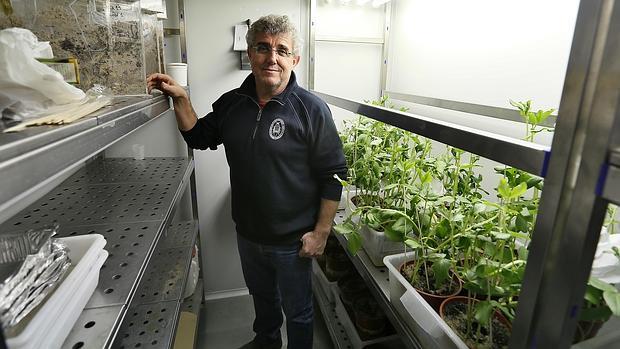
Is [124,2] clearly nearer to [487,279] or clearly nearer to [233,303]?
[487,279]

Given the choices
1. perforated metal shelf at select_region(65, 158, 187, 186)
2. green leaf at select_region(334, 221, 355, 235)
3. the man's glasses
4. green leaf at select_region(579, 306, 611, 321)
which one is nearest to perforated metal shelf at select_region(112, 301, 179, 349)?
perforated metal shelf at select_region(65, 158, 187, 186)

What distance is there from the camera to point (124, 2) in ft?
3.19

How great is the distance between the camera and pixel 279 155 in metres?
1.42

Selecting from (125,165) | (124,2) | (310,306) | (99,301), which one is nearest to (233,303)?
(310,306)

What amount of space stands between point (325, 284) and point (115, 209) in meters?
1.22

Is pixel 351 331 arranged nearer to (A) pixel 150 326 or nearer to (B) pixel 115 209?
(A) pixel 150 326

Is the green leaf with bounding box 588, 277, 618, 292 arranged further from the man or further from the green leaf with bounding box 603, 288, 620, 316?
the man

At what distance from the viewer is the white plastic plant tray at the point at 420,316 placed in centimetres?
76

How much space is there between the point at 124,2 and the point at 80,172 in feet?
3.28

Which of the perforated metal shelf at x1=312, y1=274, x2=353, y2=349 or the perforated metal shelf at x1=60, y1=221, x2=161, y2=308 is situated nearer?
the perforated metal shelf at x1=60, y1=221, x2=161, y2=308

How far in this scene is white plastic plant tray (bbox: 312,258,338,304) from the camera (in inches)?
74.0

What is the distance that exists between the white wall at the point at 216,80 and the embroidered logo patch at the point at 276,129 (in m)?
0.85

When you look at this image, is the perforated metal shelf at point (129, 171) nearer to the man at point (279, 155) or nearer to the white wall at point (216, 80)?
the man at point (279, 155)

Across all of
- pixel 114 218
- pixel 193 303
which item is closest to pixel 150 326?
pixel 114 218
